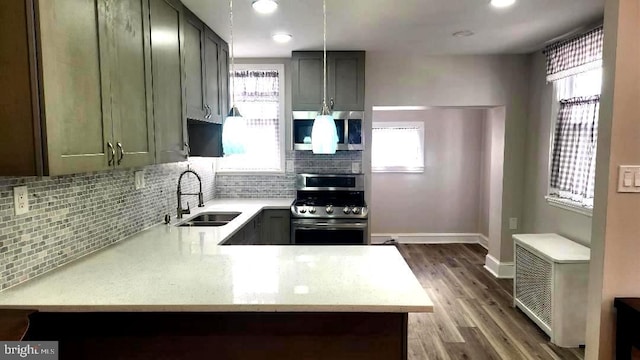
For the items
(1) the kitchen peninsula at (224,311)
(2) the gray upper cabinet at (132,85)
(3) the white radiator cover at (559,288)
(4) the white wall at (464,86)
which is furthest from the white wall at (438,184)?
(1) the kitchen peninsula at (224,311)

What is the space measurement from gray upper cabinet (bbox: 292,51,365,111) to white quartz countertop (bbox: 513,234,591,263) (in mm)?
2012

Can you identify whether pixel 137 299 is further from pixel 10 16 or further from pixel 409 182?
pixel 409 182

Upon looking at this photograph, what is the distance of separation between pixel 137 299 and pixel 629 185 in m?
2.21

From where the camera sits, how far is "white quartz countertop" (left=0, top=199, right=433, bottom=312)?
1.47 metres

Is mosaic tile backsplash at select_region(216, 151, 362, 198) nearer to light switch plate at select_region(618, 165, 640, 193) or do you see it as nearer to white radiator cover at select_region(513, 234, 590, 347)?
white radiator cover at select_region(513, 234, 590, 347)

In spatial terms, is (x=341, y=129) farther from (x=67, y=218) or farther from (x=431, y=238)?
(x=67, y=218)

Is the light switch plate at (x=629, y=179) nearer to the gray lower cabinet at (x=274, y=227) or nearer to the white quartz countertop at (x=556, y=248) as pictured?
the white quartz countertop at (x=556, y=248)

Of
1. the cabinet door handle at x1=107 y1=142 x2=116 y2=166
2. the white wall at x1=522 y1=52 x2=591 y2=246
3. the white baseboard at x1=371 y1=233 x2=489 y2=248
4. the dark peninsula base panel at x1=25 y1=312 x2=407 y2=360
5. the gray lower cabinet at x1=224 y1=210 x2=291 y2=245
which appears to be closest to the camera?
the dark peninsula base panel at x1=25 y1=312 x2=407 y2=360

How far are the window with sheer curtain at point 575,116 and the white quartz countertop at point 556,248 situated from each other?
319mm

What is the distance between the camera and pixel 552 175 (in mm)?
3699

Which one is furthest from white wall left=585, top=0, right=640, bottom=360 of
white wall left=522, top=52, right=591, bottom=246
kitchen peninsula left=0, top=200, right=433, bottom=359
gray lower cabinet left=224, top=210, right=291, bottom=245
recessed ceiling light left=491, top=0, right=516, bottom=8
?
gray lower cabinet left=224, top=210, right=291, bottom=245

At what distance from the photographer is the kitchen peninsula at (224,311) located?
1.47m

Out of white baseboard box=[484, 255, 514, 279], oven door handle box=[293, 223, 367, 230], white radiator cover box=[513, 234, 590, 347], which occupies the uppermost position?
oven door handle box=[293, 223, 367, 230]

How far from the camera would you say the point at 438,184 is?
19.0 ft
